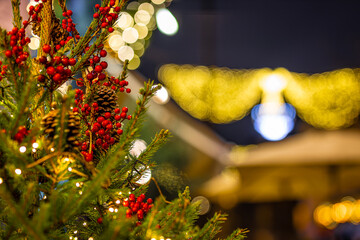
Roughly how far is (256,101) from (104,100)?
5.11 metres

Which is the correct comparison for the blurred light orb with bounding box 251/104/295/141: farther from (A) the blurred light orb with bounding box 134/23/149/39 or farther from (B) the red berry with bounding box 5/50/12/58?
(B) the red berry with bounding box 5/50/12/58

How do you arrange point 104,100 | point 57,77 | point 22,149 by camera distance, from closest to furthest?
point 22,149 < point 57,77 < point 104,100

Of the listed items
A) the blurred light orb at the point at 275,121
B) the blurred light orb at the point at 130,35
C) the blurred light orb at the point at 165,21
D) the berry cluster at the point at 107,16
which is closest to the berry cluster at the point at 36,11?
the berry cluster at the point at 107,16

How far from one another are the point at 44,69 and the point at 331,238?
17.7ft

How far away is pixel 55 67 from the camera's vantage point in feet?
2.42

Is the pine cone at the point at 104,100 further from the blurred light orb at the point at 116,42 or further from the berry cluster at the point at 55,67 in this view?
the blurred light orb at the point at 116,42

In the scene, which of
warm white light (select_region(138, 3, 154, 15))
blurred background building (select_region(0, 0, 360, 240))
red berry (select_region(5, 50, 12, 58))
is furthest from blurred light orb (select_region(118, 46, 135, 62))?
red berry (select_region(5, 50, 12, 58))

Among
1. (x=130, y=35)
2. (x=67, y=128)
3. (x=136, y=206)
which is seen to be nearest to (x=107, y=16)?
(x=67, y=128)

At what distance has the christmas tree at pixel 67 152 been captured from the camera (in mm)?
560

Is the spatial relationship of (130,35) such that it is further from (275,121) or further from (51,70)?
(275,121)

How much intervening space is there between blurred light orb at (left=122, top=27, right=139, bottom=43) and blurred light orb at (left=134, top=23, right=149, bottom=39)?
0.16ft

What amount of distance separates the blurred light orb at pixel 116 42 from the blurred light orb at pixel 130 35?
57mm

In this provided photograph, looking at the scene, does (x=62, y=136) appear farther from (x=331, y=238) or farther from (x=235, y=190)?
(x=331, y=238)

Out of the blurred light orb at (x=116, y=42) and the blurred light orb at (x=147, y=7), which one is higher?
the blurred light orb at (x=147, y=7)
